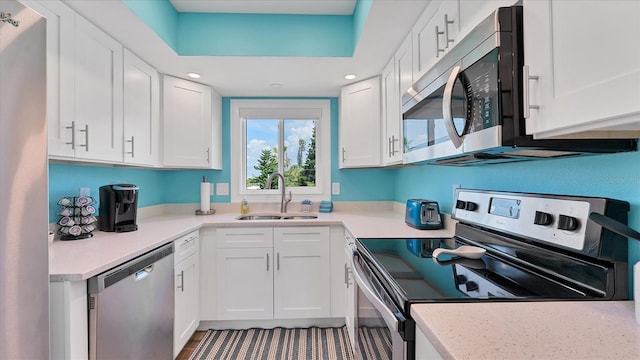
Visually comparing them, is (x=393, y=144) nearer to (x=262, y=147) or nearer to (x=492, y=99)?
(x=492, y=99)

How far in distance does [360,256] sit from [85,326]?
1151 mm

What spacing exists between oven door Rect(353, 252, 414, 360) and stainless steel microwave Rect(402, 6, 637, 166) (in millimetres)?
554

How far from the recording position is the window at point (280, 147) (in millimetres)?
3000

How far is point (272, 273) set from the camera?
2.34 meters

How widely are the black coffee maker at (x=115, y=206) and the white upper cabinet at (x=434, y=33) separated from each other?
1.88 m

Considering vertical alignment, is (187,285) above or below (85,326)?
below


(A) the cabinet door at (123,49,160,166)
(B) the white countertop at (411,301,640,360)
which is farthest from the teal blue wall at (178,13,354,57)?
(B) the white countertop at (411,301,640,360)

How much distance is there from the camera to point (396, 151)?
202 centimetres

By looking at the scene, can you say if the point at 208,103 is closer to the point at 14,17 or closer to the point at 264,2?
the point at 264,2

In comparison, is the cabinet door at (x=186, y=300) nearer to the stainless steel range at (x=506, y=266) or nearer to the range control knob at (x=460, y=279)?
the stainless steel range at (x=506, y=266)

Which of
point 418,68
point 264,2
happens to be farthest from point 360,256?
point 264,2

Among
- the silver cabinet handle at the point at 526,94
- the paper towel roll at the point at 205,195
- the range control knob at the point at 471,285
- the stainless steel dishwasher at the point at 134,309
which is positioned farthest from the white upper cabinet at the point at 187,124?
the silver cabinet handle at the point at 526,94

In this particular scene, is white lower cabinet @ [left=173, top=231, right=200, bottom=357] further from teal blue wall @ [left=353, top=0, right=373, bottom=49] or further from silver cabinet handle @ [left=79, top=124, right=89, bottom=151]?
teal blue wall @ [left=353, top=0, right=373, bottom=49]

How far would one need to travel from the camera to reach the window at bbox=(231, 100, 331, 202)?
9.84 feet
